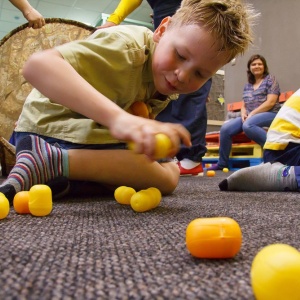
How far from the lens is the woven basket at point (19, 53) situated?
1604 mm

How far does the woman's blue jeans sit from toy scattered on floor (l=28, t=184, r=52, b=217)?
2.02 m

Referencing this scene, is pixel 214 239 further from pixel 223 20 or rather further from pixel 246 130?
pixel 246 130

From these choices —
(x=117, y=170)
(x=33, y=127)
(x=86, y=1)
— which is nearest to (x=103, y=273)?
(x=117, y=170)

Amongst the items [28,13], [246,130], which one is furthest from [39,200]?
[246,130]

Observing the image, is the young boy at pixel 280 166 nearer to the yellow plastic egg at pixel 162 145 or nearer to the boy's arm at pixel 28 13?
the yellow plastic egg at pixel 162 145

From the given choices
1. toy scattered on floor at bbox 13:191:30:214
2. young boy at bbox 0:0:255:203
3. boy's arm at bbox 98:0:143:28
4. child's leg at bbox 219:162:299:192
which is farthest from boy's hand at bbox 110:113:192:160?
boy's arm at bbox 98:0:143:28

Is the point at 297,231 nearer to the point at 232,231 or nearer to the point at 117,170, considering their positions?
the point at 232,231

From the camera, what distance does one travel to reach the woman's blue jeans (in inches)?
94.7

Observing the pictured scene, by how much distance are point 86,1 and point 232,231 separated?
4636 millimetres

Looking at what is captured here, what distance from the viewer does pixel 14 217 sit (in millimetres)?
563

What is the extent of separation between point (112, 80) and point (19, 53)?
1002 mm

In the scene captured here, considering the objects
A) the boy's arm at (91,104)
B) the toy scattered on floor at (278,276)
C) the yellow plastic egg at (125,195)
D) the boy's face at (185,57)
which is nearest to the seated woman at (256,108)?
the boy's face at (185,57)

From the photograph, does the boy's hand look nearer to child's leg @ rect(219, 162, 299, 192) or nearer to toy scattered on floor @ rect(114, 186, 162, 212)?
toy scattered on floor @ rect(114, 186, 162, 212)

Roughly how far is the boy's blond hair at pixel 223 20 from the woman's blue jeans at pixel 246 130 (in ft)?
5.52
